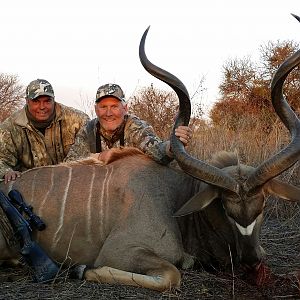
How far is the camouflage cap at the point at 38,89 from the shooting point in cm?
417

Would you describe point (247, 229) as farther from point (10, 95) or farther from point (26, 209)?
point (10, 95)

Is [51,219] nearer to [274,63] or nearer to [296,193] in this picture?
[296,193]

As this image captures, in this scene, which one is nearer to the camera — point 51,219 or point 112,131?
point 51,219

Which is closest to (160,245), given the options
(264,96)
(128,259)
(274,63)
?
(128,259)

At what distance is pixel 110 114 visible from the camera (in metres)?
3.77

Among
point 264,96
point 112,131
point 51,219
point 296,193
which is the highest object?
point 264,96

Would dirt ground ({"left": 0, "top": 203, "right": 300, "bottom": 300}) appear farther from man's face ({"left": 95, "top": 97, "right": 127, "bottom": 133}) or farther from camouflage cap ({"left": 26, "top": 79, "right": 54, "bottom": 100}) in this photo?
camouflage cap ({"left": 26, "top": 79, "right": 54, "bottom": 100})

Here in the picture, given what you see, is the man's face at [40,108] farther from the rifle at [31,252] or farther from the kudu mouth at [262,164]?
the kudu mouth at [262,164]

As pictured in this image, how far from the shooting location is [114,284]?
275 centimetres

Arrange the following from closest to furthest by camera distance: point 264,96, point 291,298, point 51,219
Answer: point 291,298 → point 51,219 → point 264,96

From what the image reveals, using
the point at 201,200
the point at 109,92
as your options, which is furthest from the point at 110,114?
the point at 201,200

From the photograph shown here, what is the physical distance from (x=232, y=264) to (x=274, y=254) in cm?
76

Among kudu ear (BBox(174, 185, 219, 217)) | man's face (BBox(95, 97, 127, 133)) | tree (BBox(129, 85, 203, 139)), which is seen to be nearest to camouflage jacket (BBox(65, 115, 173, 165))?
man's face (BBox(95, 97, 127, 133))

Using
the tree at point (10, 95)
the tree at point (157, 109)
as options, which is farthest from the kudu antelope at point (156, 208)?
the tree at point (10, 95)
